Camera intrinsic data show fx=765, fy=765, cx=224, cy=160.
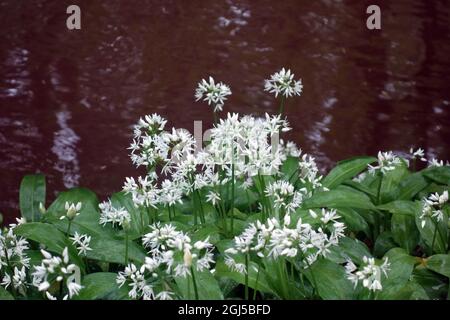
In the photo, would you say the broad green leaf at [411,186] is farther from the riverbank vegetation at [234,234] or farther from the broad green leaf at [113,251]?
the broad green leaf at [113,251]

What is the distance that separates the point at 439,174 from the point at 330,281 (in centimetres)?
61

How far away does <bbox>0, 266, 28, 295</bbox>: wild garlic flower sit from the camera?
1.51 meters

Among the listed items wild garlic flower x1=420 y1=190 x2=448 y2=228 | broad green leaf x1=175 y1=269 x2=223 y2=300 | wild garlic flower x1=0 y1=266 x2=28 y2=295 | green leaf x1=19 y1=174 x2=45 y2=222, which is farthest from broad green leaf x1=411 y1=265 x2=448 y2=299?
green leaf x1=19 y1=174 x2=45 y2=222

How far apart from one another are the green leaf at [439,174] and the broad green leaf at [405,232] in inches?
7.7

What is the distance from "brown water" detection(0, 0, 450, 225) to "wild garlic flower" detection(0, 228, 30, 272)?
4.70 feet

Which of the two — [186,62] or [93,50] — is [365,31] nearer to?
[186,62]

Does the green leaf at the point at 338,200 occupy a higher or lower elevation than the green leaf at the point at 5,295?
higher

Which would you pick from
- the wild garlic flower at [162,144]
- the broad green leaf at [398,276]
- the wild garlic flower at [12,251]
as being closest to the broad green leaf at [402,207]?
the broad green leaf at [398,276]

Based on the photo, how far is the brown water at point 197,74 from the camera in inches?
133


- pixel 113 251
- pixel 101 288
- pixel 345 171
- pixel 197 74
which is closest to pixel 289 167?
pixel 345 171

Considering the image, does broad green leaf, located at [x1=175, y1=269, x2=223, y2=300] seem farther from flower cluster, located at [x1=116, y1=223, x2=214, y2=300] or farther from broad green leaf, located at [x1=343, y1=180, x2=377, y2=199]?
broad green leaf, located at [x1=343, y1=180, x2=377, y2=199]
